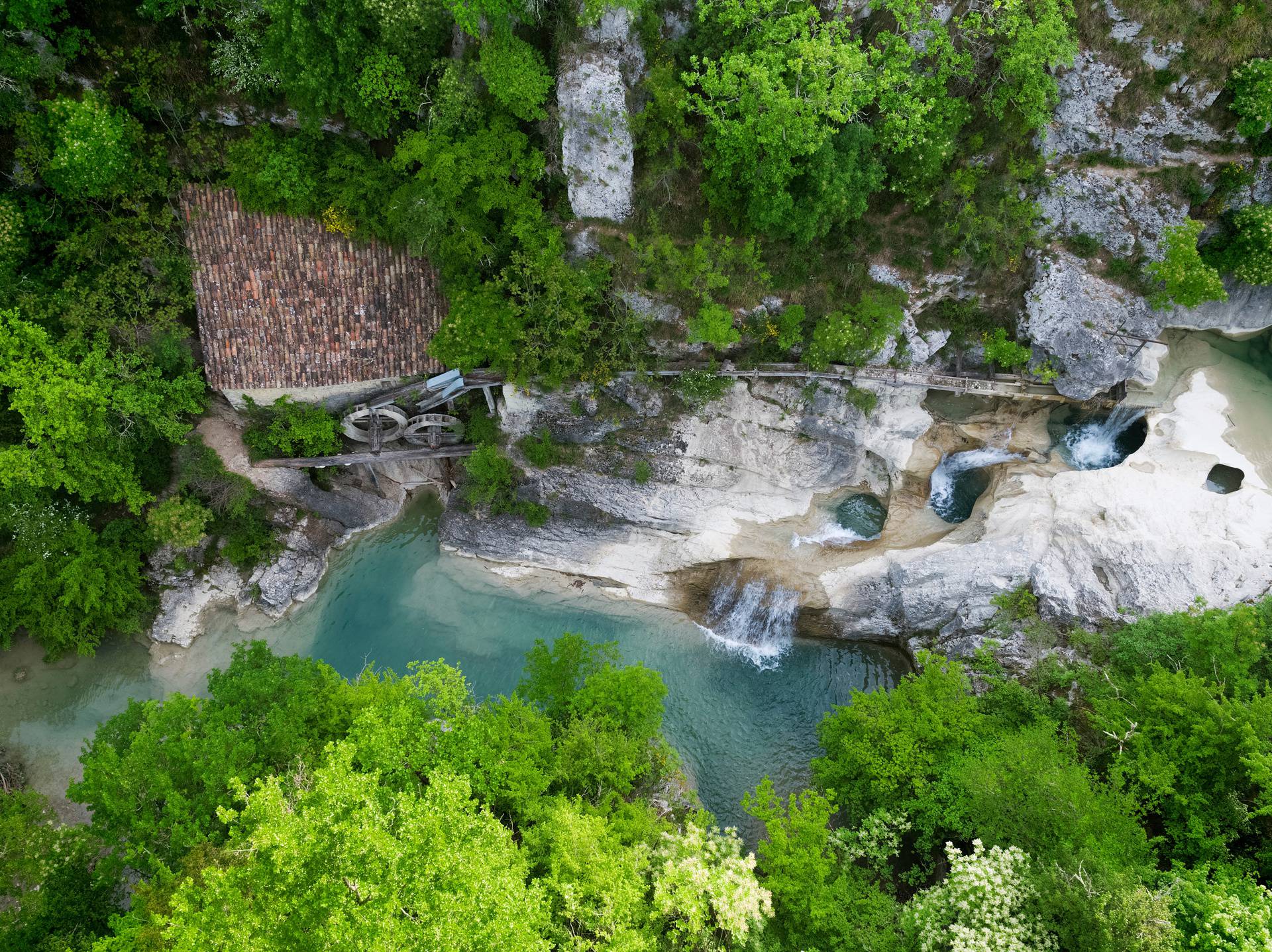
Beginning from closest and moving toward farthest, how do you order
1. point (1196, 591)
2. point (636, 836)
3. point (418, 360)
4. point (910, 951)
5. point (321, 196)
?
1. point (910, 951)
2. point (636, 836)
3. point (1196, 591)
4. point (321, 196)
5. point (418, 360)

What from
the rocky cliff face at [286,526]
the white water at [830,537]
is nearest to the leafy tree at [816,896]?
the white water at [830,537]

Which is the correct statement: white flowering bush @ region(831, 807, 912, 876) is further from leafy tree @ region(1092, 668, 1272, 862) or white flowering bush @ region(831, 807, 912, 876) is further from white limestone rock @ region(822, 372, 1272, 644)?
white limestone rock @ region(822, 372, 1272, 644)

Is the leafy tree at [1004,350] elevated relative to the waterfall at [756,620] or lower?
elevated

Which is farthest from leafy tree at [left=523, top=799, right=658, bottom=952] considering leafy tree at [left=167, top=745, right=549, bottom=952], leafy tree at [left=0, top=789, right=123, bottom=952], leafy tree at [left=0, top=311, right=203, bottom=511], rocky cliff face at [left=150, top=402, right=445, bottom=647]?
leafy tree at [left=0, top=311, right=203, bottom=511]

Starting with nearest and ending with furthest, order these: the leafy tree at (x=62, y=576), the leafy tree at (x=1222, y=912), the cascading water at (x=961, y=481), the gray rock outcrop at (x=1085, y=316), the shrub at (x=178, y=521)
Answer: the leafy tree at (x=1222, y=912)
the leafy tree at (x=62, y=576)
the gray rock outcrop at (x=1085, y=316)
the shrub at (x=178, y=521)
the cascading water at (x=961, y=481)

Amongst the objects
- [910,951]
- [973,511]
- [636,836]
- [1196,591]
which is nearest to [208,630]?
[636,836]

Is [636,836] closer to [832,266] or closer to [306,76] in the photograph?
[832,266]

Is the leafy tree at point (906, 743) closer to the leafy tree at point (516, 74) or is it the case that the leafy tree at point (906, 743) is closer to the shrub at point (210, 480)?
A: the leafy tree at point (516, 74)
